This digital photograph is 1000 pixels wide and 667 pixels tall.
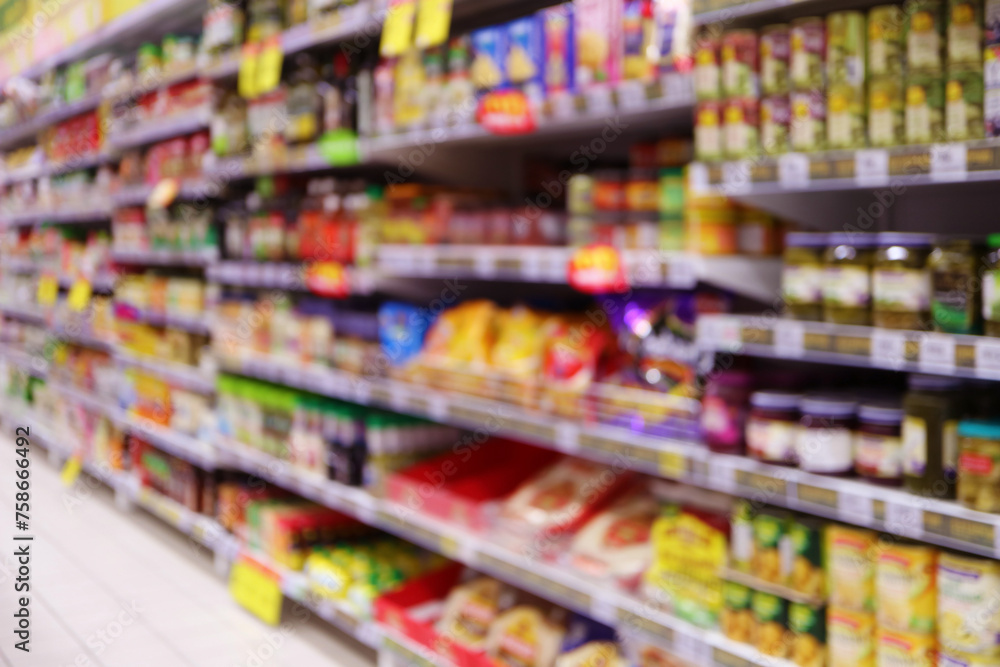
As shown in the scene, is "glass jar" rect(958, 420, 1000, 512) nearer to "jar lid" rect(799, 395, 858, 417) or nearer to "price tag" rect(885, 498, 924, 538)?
"price tag" rect(885, 498, 924, 538)

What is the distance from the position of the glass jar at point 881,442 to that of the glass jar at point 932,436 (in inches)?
1.2

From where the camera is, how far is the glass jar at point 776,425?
1810 mm

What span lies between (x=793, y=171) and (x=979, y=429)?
546 mm

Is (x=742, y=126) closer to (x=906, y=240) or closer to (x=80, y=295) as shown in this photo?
(x=906, y=240)

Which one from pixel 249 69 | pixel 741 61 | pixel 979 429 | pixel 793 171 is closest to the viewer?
pixel 979 429

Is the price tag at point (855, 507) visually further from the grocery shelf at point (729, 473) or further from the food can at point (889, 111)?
the food can at point (889, 111)

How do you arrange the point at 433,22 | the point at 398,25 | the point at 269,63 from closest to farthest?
the point at 433,22 < the point at 398,25 < the point at 269,63

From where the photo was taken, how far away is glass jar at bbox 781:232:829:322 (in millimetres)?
1745

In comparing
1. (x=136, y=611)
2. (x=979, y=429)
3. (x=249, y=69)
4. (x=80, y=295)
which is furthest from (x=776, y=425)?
(x=80, y=295)

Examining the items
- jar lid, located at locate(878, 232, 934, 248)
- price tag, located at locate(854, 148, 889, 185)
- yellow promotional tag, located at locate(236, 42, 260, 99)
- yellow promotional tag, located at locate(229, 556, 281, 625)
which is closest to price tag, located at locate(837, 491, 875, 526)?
jar lid, located at locate(878, 232, 934, 248)

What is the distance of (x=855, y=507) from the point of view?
1.66 metres

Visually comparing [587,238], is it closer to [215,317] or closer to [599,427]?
[599,427]

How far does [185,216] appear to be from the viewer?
4293mm

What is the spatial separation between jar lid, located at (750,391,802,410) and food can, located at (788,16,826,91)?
0.57 meters
